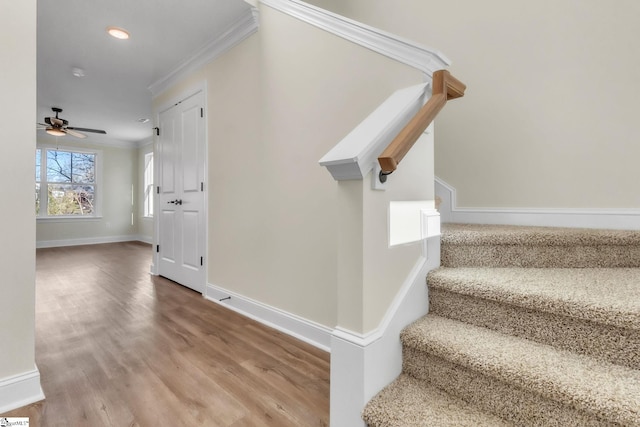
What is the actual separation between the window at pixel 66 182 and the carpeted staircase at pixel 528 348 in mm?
7959

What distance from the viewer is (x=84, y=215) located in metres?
6.81

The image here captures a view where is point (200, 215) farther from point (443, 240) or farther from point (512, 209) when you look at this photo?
point (512, 209)

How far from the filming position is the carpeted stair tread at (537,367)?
2.51 ft

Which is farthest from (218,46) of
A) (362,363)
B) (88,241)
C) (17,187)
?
(88,241)

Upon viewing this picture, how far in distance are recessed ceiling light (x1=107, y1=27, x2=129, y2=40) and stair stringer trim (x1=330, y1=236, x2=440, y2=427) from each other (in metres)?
3.02

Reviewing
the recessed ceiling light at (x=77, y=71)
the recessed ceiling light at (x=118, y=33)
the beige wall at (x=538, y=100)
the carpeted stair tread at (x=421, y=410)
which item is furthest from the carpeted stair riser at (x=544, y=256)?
the recessed ceiling light at (x=77, y=71)

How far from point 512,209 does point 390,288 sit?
57.6 inches

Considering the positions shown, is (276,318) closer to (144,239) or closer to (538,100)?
(538,100)

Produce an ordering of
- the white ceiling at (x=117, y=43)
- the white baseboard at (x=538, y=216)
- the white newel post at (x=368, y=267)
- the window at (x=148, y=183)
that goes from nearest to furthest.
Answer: the white newel post at (x=368, y=267), the white baseboard at (x=538, y=216), the white ceiling at (x=117, y=43), the window at (x=148, y=183)

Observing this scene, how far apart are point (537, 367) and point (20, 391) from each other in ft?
6.78

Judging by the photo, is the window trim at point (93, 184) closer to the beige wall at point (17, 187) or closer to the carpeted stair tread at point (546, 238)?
the beige wall at point (17, 187)

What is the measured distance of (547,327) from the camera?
3.42ft

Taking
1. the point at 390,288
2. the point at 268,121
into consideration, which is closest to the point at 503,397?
the point at 390,288

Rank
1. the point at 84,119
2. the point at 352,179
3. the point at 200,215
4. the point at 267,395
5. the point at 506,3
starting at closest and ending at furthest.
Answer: the point at 352,179 < the point at 267,395 < the point at 506,3 < the point at 200,215 < the point at 84,119
